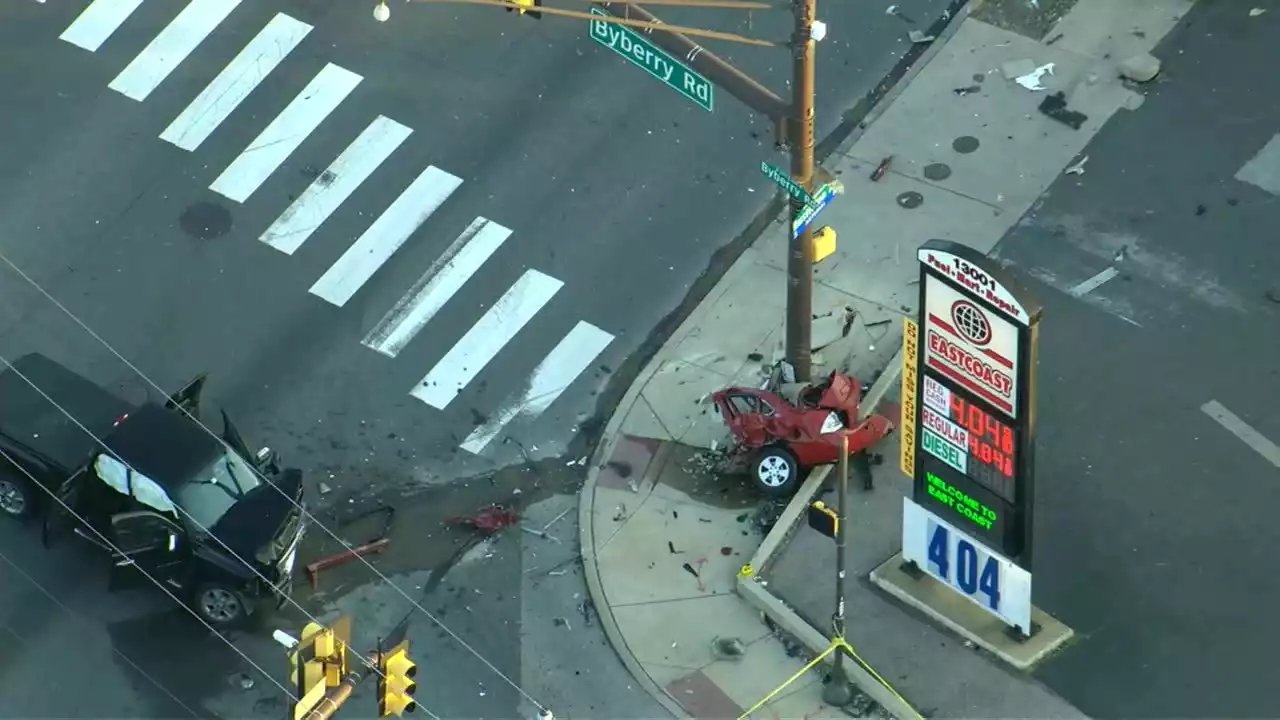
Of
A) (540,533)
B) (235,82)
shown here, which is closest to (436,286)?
(540,533)

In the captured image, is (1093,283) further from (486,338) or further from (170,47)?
(170,47)

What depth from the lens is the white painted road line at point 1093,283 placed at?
31188 millimetres

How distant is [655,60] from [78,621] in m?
9.37

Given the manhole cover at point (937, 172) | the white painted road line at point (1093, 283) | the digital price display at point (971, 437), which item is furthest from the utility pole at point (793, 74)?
the manhole cover at point (937, 172)

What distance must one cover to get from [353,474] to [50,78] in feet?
28.5

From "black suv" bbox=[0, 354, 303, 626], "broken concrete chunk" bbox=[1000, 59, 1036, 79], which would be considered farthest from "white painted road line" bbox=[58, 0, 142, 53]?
"broken concrete chunk" bbox=[1000, 59, 1036, 79]

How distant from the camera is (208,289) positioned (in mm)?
32656

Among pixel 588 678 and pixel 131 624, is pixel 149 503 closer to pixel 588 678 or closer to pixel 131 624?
pixel 131 624

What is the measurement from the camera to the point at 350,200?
3344 centimetres

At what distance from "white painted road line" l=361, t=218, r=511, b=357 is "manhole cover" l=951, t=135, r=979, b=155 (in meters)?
6.02

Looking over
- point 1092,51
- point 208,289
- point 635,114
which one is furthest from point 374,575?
point 1092,51

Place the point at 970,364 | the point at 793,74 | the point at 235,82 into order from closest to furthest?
the point at 970,364 < the point at 793,74 < the point at 235,82

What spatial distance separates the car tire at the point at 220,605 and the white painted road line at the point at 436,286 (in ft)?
14.4

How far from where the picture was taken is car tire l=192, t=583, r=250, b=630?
28516 millimetres
